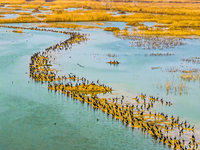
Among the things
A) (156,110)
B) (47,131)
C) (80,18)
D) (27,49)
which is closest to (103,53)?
(27,49)

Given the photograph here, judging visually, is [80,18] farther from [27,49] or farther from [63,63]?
[63,63]

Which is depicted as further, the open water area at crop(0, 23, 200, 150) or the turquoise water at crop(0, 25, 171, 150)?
the open water area at crop(0, 23, 200, 150)

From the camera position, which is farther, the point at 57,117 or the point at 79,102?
the point at 79,102

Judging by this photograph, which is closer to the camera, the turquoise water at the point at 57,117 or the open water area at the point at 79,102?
the turquoise water at the point at 57,117

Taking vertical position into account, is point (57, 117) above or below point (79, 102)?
below
